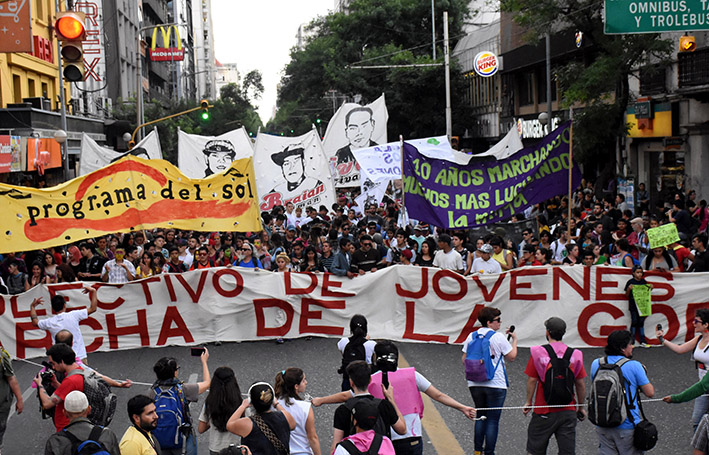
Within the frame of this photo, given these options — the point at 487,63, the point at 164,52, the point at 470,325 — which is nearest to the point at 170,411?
the point at 470,325

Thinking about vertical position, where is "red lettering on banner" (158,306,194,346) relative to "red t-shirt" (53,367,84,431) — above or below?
below

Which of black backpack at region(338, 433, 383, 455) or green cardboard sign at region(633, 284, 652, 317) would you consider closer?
black backpack at region(338, 433, 383, 455)

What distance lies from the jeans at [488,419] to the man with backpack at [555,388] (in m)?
0.47

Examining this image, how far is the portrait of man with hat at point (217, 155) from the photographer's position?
2405 cm

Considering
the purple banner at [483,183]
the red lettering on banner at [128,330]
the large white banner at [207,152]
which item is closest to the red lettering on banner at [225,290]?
the red lettering on banner at [128,330]

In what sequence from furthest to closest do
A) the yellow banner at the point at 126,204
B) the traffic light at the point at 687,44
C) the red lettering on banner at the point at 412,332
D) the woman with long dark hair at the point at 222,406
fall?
the traffic light at the point at 687,44 → the red lettering on banner at the point at 412,332 → the yellow banner at the point at 126,204 → the woman with long dark hair at the point at 222,406

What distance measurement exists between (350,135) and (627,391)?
19.9 metres

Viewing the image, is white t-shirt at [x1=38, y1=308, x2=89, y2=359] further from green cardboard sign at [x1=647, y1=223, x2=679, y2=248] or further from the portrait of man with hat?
the portrait of man with hat

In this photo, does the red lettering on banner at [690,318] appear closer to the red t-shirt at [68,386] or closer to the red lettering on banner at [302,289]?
the red lettering on banner at [302,289]

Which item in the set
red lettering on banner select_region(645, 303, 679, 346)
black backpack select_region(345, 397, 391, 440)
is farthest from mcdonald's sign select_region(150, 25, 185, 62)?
black backpack select_region(345, 397, 391, 440)

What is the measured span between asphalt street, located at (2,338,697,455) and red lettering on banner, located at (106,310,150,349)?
15cm

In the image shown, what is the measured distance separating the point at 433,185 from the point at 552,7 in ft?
40.3

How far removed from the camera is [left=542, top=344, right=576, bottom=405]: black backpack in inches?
277

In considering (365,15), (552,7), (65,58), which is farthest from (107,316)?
(365,15)
